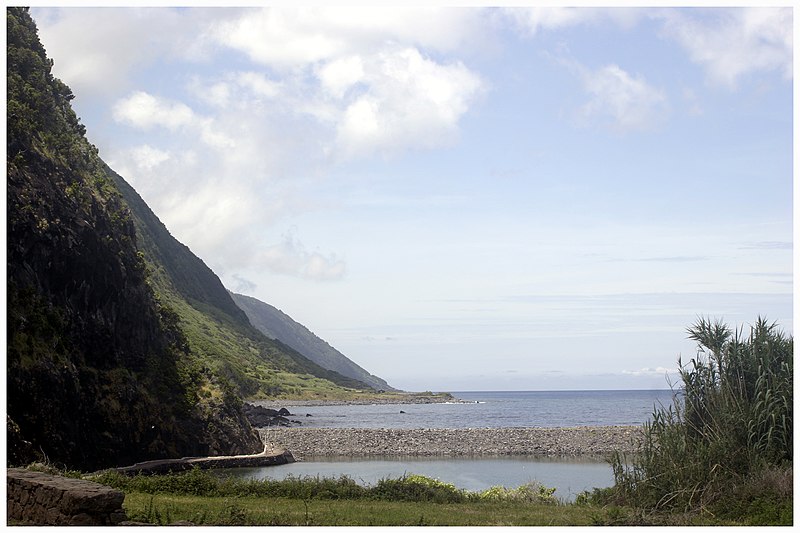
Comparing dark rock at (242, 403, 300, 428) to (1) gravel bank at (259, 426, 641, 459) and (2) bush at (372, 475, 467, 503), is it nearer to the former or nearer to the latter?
(1) gravel bank at (259, 426, 641, 459)

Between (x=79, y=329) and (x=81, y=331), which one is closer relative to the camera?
(x=79, y=329)

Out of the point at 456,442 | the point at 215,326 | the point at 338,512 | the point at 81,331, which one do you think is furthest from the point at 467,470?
the point at 215,326

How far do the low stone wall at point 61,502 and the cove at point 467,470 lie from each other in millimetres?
20503

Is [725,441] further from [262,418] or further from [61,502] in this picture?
[262,418]

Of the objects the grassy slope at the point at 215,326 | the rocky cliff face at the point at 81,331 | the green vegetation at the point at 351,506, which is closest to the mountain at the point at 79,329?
the rocky cliff face at the point at 81,331

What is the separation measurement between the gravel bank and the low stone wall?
3846 cm

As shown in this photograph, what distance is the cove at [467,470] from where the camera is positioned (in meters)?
38.0

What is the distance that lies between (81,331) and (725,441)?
3252cm

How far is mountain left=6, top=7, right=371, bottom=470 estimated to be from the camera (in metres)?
35.5

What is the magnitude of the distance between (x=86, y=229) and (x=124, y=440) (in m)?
11.2

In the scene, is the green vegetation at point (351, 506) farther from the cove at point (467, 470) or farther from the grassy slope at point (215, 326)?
the grassy slope at point (215, 326)

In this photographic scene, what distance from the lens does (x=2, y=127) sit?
16203 millimetres

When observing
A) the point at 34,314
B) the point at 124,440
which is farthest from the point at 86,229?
the point at 124,440

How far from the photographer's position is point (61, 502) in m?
14.3
